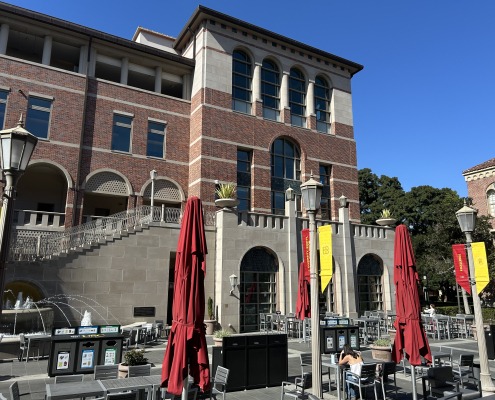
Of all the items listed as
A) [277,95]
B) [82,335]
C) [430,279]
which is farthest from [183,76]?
[430,279]

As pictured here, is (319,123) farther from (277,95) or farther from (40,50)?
(40,50)

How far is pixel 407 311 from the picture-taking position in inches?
343

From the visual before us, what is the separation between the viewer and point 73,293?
1706cm

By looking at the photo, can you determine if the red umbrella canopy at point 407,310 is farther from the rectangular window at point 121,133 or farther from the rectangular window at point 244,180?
the rectangular window at point 121,133

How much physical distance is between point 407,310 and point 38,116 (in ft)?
71.5

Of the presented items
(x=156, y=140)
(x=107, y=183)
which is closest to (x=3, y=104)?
(x=107, y=183)

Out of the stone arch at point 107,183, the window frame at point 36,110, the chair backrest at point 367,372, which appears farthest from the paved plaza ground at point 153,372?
the window frame at point 36,110

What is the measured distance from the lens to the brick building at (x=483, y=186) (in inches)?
1619

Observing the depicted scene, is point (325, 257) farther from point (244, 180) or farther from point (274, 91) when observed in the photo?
point (274, 91)

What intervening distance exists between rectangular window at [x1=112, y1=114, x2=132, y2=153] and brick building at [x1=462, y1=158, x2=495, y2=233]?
3611 cm

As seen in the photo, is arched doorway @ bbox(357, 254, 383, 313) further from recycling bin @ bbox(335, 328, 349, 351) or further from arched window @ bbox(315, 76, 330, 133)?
recycling bin @ bbox(335, 328, 349, 351)

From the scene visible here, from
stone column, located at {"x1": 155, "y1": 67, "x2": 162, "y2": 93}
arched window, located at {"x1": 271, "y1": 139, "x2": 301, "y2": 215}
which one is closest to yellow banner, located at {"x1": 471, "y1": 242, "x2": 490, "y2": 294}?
arched window, located at {"x1": 271, "y1": 139, "x2": 301, "y2": 215}

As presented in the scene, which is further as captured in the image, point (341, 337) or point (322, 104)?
point (322, 104)

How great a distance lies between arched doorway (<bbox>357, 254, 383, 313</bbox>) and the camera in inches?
965
